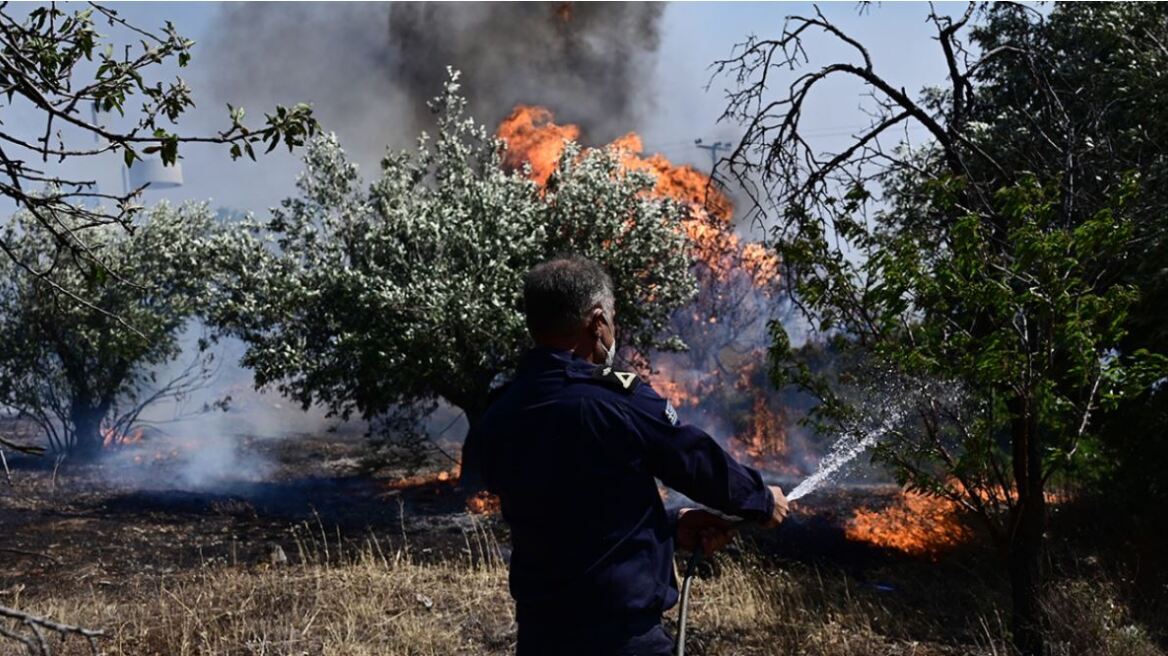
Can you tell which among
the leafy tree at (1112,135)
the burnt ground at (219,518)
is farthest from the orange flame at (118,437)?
the leafy tree at (1112,135)

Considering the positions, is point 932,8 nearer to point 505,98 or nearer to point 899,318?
point 899,318

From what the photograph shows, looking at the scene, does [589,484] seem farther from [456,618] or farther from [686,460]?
[456,618]

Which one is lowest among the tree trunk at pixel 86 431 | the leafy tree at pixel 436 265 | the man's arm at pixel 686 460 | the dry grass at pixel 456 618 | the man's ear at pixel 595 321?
the dry grass at pixel 456 618

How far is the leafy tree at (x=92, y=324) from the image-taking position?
17750mm

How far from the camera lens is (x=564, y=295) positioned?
3.31m

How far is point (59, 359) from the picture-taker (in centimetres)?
1953

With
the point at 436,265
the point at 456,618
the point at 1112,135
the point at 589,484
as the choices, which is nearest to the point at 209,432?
the point at 436,265

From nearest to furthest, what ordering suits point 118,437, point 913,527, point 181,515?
point 913,527
point 181,515
point 118,437

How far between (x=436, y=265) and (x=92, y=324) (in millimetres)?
7714

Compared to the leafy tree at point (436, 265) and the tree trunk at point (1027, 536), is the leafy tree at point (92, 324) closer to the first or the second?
the leafy tree at point (436, 265)

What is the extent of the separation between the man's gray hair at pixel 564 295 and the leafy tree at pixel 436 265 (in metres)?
10.3

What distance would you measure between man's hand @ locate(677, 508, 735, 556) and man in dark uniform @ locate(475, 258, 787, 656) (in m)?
0.17

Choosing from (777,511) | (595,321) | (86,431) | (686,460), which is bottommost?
(777,511)

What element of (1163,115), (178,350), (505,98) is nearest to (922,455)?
(1163,115)
